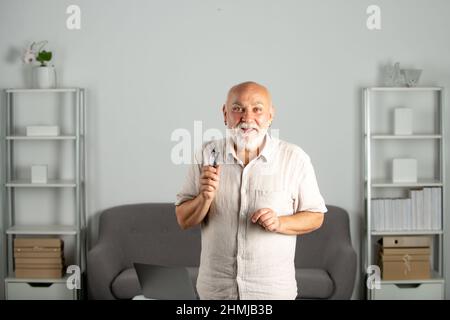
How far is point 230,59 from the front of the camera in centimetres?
430

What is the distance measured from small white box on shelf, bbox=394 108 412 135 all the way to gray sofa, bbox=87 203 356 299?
630 millimetres

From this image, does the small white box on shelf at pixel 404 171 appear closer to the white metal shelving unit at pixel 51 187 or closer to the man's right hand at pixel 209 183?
the white metal shelving unit at pixel 51 187

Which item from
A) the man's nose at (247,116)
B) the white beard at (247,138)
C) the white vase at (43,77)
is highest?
the white vase at (43,77)

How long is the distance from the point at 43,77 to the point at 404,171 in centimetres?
237

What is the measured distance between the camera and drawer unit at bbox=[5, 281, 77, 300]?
13.4 ft

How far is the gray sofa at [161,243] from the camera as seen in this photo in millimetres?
3871

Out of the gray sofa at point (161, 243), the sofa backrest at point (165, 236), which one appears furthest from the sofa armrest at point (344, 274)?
the sofa backrest at point (165, 236)

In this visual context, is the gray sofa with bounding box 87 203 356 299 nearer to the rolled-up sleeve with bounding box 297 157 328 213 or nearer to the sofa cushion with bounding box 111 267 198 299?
the sofa cushion with bounding box 111 267 198 299

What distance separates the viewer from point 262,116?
5.38 ft

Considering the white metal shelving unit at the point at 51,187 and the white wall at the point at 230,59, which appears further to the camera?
the white wall at the point at 230,59

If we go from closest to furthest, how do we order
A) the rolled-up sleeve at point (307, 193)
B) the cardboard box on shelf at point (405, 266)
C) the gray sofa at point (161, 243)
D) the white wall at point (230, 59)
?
the rolled-up sleeve at point (307, 193)
the gray sofa at point (161, 243)
the cardboard box on shelf at point (405, 266)
the white wall at point (230, 59)

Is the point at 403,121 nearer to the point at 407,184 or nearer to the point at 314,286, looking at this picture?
the point at 407,184

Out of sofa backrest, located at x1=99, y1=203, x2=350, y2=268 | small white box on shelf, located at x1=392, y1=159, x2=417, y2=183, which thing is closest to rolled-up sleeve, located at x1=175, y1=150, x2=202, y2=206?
sofa backrest, located at x1=99, y1=203, x2=350, y2=268
